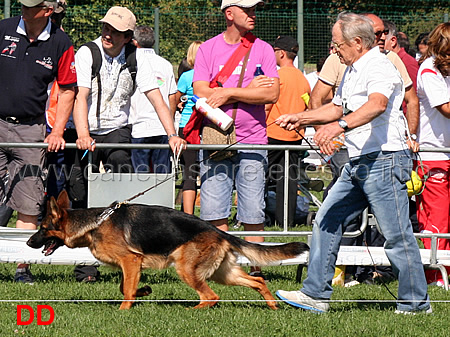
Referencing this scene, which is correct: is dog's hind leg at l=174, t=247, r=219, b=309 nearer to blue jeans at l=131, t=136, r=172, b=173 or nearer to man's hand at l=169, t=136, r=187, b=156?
man's hand at l=169, t=136, r=187, b=156

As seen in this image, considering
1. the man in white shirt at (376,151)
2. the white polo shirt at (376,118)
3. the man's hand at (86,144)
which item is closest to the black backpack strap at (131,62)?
the man's hand at (86,144)

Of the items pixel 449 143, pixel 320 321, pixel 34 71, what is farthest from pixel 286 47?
pixel 320 321

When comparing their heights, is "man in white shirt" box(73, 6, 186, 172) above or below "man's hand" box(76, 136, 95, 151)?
above

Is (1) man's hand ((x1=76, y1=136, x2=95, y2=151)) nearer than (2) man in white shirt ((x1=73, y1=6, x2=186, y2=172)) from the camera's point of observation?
Yes

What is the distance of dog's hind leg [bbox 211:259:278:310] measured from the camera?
20.0 ft

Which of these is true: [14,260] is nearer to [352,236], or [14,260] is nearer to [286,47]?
[352,236]

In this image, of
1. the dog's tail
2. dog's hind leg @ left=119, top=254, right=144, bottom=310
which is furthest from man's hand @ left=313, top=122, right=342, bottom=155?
dog's hind leg @ left=119, top=254, right=144, bottom=310

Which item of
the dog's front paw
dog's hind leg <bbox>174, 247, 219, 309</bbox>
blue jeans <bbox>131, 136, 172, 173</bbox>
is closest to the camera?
dog's hind leg <bbox>174, 247, 219, 309</bbox>

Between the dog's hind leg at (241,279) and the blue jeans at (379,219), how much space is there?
1.12 ft

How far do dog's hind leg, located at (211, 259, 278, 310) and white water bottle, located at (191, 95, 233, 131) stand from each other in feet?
4.12

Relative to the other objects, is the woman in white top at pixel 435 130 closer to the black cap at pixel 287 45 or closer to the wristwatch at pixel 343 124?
the wristwatch at pixel 343 124

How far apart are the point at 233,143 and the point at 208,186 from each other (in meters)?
0.47

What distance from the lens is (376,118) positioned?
219 inches

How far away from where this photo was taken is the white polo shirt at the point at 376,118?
5.49m
